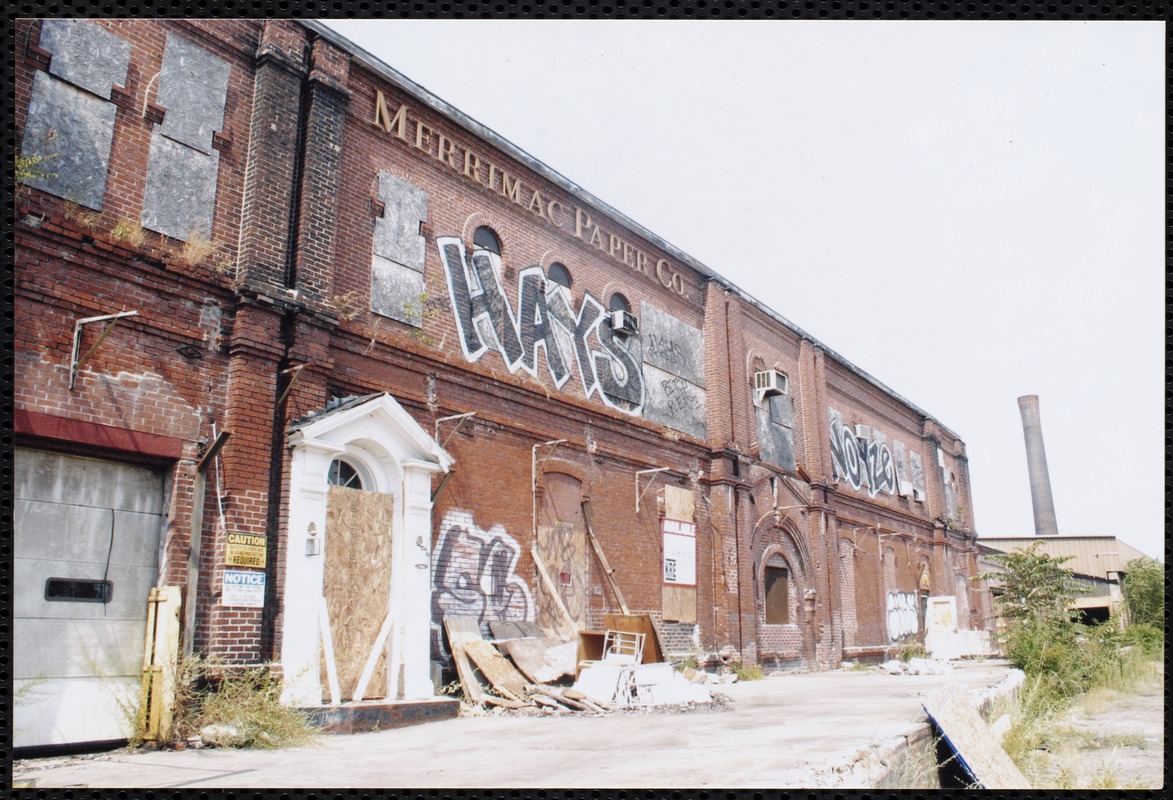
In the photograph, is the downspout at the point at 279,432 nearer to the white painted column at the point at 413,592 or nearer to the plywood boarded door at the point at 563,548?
the white painted column at the point at 413,592

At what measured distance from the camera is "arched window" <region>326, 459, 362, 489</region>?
37.0ft

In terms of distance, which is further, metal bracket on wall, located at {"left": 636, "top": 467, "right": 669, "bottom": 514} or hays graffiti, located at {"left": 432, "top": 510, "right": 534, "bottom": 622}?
metal bracket on wall, located at {"left": 636, "top": 467, "right": 669, "bottom": 514}

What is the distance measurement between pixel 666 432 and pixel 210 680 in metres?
10.1

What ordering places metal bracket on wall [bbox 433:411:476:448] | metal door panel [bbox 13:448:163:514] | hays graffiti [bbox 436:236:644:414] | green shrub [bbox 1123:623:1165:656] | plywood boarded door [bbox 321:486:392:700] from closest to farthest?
metal door panel [bbox 13:448:163:514], plywood boarded door [bbox 321:486:392:700], metal bracket on wall [bbox 433:411:476:448], hays graffiti [bbox 436:236:644:414], green shrub [bbox 1123:623:1165:656]

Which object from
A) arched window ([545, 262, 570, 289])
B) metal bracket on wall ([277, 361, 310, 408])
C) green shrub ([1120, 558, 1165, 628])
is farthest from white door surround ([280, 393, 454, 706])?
green shrub ([1120, 558, 1165, 628])

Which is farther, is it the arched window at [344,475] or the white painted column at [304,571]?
the arched window at [344,475]

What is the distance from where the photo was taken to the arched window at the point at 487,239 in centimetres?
1438

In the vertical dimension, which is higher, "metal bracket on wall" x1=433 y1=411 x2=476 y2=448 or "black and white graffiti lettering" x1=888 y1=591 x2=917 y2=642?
"metal bracket on wall" x1=433 y1=411 x2=476 y2=448

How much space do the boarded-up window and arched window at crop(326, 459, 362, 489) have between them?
1173 cm

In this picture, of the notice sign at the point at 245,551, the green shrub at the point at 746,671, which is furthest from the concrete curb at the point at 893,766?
the green shrub at the point at 746,671

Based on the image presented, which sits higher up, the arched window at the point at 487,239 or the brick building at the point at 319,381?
the arched window at the point at 487,239

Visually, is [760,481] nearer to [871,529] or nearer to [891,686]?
[891,686]

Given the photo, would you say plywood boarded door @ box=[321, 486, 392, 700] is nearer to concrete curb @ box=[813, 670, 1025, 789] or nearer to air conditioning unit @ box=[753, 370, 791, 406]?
concrete curb @ box=[813, 670, 1025, 789]

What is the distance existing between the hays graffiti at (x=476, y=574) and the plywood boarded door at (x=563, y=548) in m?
0.55
